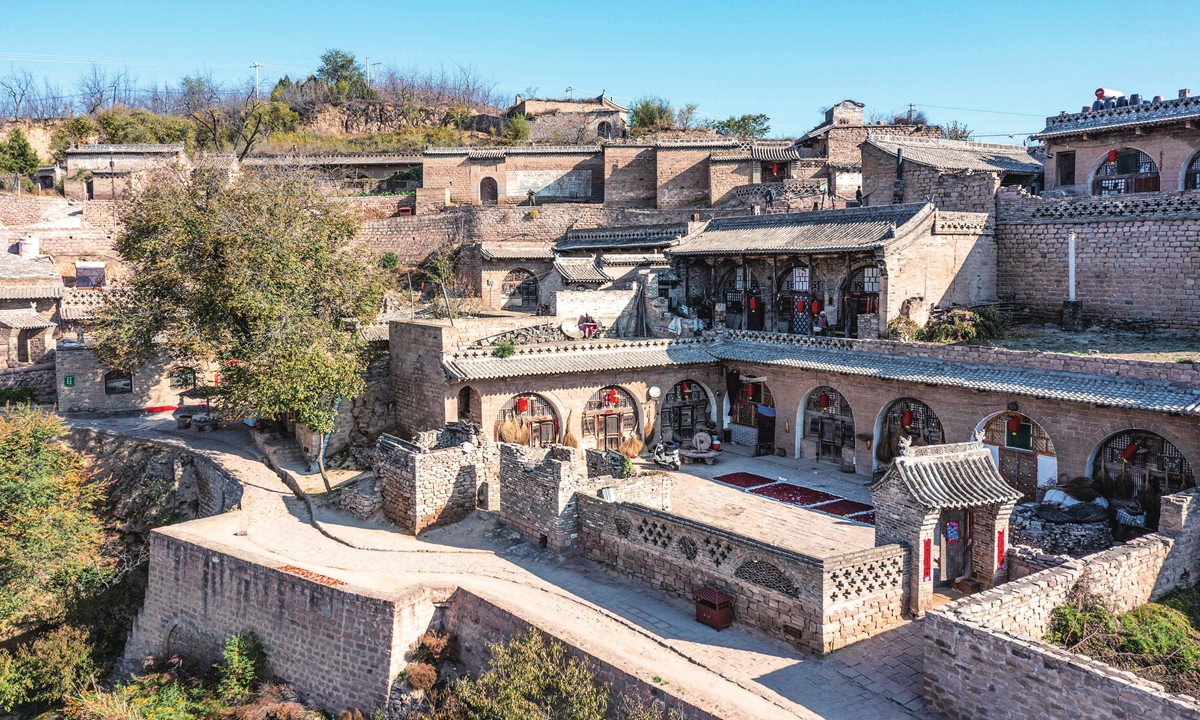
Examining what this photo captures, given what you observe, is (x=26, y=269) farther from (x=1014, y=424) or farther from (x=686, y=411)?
(x=1014, y=424)

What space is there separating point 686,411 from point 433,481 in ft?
30.0

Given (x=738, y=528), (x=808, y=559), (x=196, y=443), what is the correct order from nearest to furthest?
(x=808, y=559), (x=738, y=528), (x=196, y=443)

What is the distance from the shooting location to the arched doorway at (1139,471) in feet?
50.7

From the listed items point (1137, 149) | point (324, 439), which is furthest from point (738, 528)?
point (1137, 149)

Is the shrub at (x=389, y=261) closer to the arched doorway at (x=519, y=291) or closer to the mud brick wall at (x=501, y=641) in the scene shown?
the arched doorway at (x=519, y=291)

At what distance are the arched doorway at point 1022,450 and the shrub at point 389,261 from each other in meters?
24.9

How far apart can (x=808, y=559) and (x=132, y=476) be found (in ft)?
65.8

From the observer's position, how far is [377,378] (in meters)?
23.8

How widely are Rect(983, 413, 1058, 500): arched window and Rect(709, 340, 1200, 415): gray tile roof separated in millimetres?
858

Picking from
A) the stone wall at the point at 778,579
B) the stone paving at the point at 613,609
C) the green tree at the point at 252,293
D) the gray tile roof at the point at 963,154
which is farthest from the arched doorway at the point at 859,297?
the green tree at the point at 252,293

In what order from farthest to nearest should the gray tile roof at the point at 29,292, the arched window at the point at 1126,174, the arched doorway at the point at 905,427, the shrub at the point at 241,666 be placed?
the gray tile roof at the point at 29,292, the arched window at the point at 1126,174, the arched doorway at the point at 905,427, the shrub at the point at 241,666

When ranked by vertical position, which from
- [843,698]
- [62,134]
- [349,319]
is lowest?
[843,698]

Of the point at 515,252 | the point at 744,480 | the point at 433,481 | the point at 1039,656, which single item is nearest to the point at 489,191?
the point at 515,252

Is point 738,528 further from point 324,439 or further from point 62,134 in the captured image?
point 62,134
